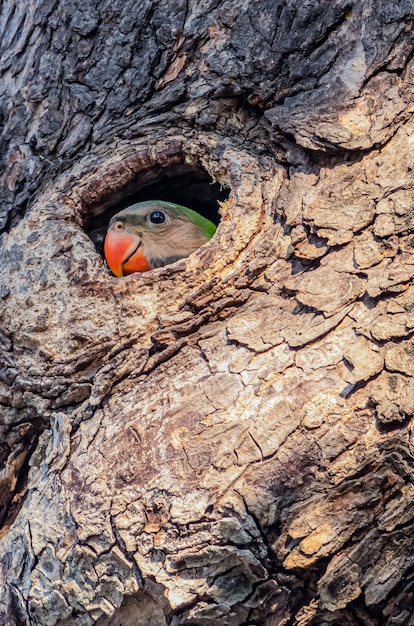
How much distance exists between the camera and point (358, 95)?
2129 mm

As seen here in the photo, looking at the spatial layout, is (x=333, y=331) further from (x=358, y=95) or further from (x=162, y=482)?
(x=358, y=95)

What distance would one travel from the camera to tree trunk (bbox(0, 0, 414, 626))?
173 cm

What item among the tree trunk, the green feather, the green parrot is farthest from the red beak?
the green feather

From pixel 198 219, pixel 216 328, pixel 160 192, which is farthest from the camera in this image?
pixel 198 219

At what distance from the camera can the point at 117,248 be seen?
281cm

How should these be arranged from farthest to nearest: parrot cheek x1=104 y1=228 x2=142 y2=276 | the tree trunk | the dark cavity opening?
parrot cheek x1=104 y1=228 x2=142 y2=276
the dark cavity opening
the tree trunk

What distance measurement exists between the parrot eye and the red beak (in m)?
0.18

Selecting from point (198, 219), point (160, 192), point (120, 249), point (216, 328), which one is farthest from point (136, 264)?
point (216, 328)

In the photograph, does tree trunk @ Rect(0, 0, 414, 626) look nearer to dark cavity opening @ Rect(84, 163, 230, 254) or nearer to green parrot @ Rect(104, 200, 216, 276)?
dark cavity opening @ Rect(84, 163, 230, 254)

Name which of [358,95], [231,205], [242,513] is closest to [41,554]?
[242,513]

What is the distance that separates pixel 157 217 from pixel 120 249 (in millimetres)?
382

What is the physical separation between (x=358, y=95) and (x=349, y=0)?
1.39 feet

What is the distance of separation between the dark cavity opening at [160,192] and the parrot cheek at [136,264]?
143 millimetres

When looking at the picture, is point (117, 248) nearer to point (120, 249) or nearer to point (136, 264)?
point (120, 249)
